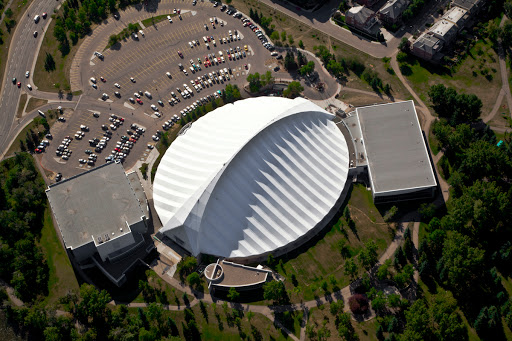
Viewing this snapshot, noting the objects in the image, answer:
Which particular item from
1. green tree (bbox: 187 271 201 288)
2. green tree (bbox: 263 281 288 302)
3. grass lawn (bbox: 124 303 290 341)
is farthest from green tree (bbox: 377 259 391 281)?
green tree (bbox: 187 271 201 288)

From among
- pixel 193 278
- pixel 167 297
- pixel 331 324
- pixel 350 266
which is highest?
pixel 193 278

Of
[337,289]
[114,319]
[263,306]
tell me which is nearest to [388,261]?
[337,289]

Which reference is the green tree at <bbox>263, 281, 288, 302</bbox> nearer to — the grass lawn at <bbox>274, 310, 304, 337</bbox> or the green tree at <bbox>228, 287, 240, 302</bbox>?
the grass lawn at <bbox>274, 310, 304, 337</bbox>

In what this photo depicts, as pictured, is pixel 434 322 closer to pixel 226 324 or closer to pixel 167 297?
pixel 226 324

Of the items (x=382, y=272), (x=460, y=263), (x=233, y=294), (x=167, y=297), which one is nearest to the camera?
(x=460, y=263)

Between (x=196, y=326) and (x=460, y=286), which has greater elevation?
(x=196, y=326)

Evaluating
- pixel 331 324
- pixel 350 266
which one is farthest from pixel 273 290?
pixel 350 266

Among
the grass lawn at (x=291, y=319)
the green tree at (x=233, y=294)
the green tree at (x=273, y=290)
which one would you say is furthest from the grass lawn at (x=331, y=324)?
the green tree at (x=233, y=294)

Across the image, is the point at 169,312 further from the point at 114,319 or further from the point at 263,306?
the point at 263,306
